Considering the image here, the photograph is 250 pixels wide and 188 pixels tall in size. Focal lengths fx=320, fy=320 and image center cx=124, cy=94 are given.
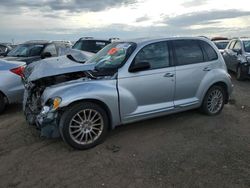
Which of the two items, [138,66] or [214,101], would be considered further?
[214,101]

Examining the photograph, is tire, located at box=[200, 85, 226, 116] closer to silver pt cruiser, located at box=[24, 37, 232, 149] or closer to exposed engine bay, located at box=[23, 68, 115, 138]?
silver pt cruiser, located at box=[24, 37, 232, 149]

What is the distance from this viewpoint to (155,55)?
574cm

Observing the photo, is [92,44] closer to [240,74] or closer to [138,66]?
[240,74]

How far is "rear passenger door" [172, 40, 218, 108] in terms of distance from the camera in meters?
5.94

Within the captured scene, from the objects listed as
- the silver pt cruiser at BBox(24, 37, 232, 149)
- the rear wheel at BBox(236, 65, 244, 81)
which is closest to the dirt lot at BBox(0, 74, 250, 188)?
the silver pt cruiser at BBox(24, 37, 232, 149)

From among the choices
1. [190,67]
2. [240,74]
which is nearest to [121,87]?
A: [190,67]

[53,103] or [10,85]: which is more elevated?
[53,103]

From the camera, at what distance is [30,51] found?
1099 centimetres

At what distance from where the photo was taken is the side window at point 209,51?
6.38m

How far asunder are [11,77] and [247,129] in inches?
206

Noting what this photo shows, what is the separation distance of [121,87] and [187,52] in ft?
5.53

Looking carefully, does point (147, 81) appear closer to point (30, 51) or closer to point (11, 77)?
point (11, 77)

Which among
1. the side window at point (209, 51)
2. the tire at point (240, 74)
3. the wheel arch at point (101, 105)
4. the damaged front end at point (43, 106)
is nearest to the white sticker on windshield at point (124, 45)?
the damaged front end at point (43, 106)

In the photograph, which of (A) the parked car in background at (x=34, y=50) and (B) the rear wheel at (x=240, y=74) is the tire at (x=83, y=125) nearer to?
(A) the parked car in background at (x=34, y=50)
